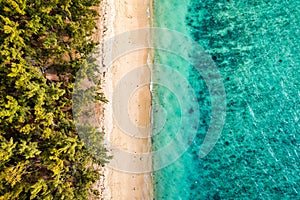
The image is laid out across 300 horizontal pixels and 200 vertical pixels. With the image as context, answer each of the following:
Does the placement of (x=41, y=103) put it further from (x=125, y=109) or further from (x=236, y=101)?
(x=236, y=101)

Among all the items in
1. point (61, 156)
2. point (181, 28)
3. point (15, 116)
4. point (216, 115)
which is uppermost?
point (181, 28)

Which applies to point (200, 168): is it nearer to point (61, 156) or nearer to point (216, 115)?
point (216, 115)

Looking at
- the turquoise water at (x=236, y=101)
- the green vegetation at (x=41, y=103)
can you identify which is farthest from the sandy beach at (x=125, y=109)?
the green vegetation at (x=41, y=103)

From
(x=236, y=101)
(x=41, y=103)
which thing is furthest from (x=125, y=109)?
(x=236, y=101)

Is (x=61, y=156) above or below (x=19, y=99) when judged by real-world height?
below

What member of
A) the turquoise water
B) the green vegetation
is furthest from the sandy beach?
the green vegetation

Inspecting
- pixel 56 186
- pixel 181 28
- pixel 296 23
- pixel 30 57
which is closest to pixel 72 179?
pixel 56 186

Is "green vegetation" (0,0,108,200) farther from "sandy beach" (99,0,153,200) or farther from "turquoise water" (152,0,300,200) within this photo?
"turquoise water" (152,0,300,200)
